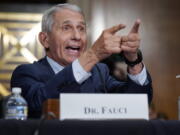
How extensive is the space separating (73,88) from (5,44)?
3.23 metres

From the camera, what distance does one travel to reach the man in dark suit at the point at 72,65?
2.19 m

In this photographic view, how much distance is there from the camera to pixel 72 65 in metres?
2.18

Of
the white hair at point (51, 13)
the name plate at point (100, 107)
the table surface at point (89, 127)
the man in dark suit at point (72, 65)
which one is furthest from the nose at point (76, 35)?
Result: the table surface at point (89, 127)

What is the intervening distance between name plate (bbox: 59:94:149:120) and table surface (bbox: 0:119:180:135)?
0.09 m

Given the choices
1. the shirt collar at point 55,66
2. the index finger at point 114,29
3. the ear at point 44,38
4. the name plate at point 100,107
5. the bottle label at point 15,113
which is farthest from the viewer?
the ear at point 44,38

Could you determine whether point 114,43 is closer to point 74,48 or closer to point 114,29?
point 114,29

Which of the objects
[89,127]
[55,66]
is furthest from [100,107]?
[55,66]

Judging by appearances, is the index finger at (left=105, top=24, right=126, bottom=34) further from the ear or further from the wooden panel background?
the wooden panel background

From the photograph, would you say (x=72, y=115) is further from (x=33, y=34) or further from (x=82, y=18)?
(x=33, y=34)

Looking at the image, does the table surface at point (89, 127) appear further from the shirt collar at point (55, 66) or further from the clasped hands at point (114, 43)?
the shirt collar at point (55, 66)

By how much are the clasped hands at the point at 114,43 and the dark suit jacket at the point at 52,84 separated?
0.51ft

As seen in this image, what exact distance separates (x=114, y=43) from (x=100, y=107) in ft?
1.91

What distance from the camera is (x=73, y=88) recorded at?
2.19 metres

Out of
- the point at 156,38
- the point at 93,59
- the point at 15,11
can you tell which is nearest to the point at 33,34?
the point at 15,11
